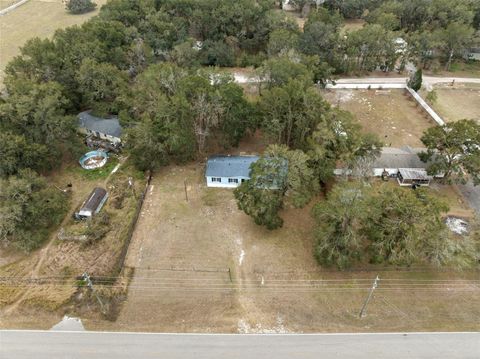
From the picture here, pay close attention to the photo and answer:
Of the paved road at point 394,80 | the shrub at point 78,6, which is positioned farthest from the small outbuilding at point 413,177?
the shrub at point 78,6

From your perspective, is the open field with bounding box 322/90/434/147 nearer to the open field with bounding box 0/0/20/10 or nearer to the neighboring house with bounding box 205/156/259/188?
the neighboring house with bounding box 205/156/259/188

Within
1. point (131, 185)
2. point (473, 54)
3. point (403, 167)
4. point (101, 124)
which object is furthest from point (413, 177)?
point (473, 54)

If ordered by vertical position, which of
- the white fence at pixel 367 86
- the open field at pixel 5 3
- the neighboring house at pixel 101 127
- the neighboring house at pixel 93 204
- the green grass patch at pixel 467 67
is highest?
the open field at pixel 5 3

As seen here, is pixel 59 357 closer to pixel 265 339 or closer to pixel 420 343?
pixel 265 339

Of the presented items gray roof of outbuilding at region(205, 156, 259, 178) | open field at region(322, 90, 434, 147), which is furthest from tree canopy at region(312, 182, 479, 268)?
open field at region(322, 90, 434, 147)

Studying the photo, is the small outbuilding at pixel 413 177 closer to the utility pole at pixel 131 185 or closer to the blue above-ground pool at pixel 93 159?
the utility pole at pixel 131 185

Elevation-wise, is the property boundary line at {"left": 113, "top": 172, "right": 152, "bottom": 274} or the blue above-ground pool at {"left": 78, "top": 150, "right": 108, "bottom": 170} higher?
the blue above-ground pool at {"left": 78, "top": 150, "right": 108, "bottom": 170}

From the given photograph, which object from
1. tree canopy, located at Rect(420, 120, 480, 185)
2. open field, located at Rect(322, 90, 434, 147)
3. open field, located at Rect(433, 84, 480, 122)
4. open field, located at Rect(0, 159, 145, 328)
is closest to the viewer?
open field, located at Rect(0, 159, 145, 328)
